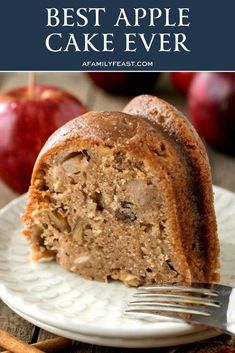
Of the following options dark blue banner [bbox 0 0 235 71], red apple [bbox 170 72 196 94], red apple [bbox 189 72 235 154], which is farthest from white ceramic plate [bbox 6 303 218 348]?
red apple [bbox 170 72 196 94]

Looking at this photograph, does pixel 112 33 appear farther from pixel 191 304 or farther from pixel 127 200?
pixel 191 304

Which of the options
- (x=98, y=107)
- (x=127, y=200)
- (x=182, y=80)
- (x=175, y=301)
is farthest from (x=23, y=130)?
(x=175, y=301)

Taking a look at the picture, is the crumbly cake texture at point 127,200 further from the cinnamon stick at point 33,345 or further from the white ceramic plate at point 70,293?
the cinnamon stick at point 33,345

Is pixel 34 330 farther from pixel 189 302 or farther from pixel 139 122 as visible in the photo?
pixel 139 122

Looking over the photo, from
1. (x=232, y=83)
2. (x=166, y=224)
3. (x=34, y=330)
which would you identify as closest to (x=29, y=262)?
(x=34, y=330)

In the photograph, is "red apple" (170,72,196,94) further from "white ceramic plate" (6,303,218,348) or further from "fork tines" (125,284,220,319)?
"white ceramic plate" (6,303,218,348)
